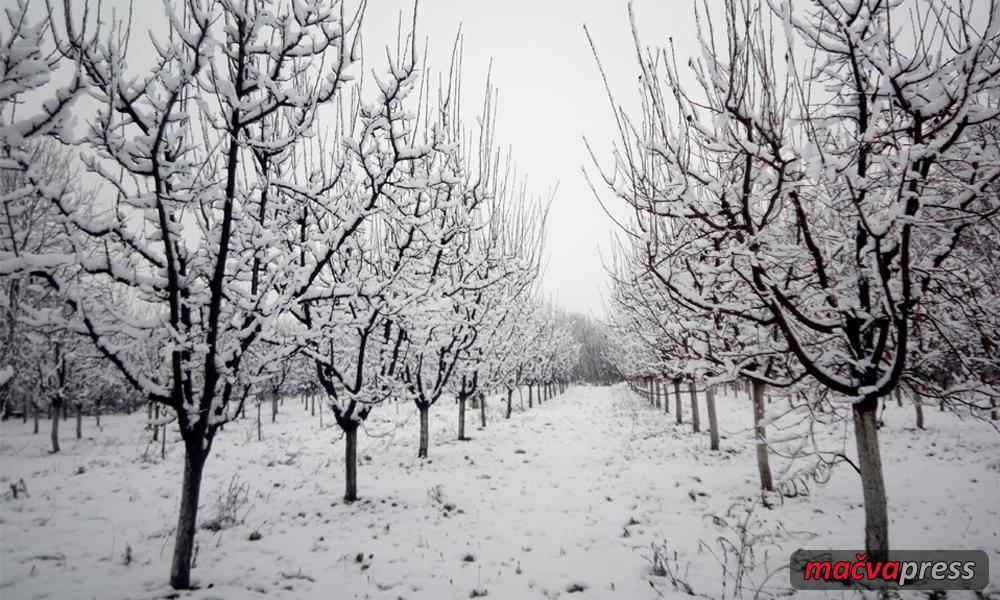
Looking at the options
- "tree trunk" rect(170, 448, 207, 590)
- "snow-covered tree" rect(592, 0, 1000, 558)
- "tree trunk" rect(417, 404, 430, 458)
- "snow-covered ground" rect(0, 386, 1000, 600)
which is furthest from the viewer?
"tree trunk" rect(417, 404, 430, 458)

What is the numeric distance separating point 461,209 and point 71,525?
7.61 m

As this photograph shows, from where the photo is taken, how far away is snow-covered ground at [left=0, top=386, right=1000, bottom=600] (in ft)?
12.6

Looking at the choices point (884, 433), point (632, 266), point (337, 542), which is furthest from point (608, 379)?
point (337, 542)

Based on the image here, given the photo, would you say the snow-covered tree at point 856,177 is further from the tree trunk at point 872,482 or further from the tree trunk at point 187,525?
the tree trunk at point 187,525

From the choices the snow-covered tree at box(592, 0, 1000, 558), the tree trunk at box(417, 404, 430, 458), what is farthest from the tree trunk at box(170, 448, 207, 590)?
the tree trunk at box(417, 404, 430, 458)

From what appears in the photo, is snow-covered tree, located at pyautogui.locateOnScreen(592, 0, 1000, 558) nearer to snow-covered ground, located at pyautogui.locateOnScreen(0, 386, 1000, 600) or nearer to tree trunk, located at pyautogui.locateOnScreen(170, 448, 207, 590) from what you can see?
snow-covered ground, located at pyautogui.locateOnScreen(0, 386, 1000, 600)

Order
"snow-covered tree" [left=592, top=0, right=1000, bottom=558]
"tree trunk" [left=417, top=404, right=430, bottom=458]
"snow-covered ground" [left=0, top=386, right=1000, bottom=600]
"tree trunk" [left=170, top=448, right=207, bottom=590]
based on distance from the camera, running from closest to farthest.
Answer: "snow-covered tree" [left=592, top=0, right=1000, bottom=558]
"tree trunk" [left=170, top=448, right=207, bottom=590]
"snow-covered ground" [left=0, top=386, right=1000, bottom=600]
"tree trunk" [left=417, top=404, right=430, bottom=458]

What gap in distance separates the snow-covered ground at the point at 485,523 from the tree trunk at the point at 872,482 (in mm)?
833

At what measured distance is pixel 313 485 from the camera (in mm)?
7516

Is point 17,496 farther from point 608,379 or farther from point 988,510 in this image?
point 608,379
